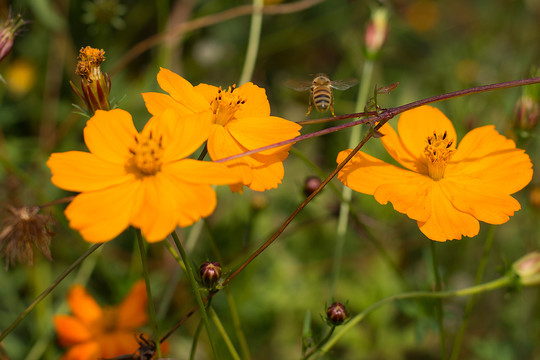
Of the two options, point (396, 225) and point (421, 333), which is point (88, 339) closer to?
point (421, 333)

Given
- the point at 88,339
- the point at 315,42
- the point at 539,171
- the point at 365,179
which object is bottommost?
the point at 88,339

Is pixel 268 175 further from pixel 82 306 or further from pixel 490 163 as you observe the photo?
pixel 82 306

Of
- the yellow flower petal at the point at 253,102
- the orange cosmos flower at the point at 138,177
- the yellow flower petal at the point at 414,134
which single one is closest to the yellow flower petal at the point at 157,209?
the orange cosmos flower at the point at 138,177

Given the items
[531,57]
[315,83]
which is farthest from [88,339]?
[531,57]

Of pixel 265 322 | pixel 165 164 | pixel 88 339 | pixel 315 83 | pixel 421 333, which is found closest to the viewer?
pixel 165 164

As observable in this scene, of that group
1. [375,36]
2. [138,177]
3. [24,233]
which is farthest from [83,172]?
[375,36]

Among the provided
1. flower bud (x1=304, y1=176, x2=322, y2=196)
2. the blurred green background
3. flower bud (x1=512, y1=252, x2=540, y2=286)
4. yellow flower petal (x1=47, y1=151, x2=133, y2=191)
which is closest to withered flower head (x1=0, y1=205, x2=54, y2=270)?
yellow flower petal (x1=47, y1=151, x2=133, y2=191)
